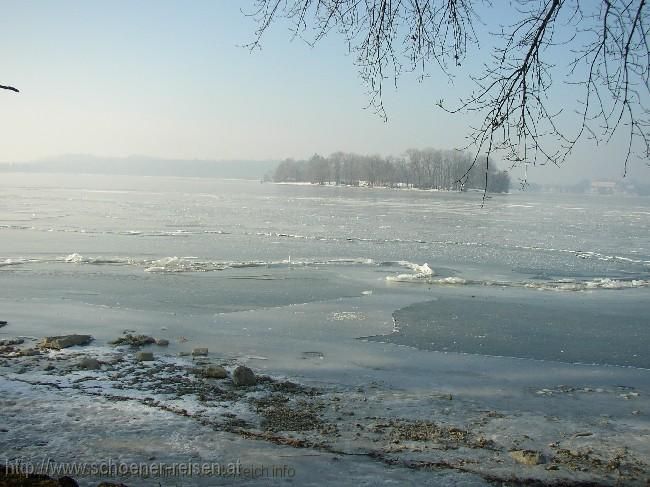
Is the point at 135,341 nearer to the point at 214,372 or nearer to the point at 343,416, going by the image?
the point at 214,372

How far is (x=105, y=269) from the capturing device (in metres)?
16.0

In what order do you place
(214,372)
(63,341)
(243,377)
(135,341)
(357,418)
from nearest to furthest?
1. (357,418)
2. (243,377)
3. (214,372)
4. (63,341)
5. (135,341)

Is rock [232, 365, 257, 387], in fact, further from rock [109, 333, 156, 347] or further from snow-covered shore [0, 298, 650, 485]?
rock [109, 333, 156, 347]

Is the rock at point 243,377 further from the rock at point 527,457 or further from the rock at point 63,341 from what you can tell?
the rock at point 527,457

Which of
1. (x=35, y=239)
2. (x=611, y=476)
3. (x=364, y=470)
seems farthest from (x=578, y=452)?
(x=35, y=239)

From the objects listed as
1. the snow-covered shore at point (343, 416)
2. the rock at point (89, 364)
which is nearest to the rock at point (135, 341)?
the snow-covered shore at point (343, 416)

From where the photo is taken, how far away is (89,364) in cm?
764

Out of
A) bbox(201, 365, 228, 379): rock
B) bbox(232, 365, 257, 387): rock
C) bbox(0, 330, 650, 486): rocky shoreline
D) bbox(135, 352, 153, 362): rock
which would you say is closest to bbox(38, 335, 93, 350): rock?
bbox(0, 330, 650, 486): rocky shoreline

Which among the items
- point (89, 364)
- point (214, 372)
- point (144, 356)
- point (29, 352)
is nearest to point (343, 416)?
point (214, 372)

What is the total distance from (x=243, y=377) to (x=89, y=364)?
2.19 metres

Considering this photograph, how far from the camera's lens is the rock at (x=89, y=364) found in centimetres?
760

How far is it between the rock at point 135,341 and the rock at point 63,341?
452 millimetres

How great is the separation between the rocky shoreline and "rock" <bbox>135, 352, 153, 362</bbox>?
0.07ft

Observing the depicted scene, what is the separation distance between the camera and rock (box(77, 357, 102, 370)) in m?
7.60
